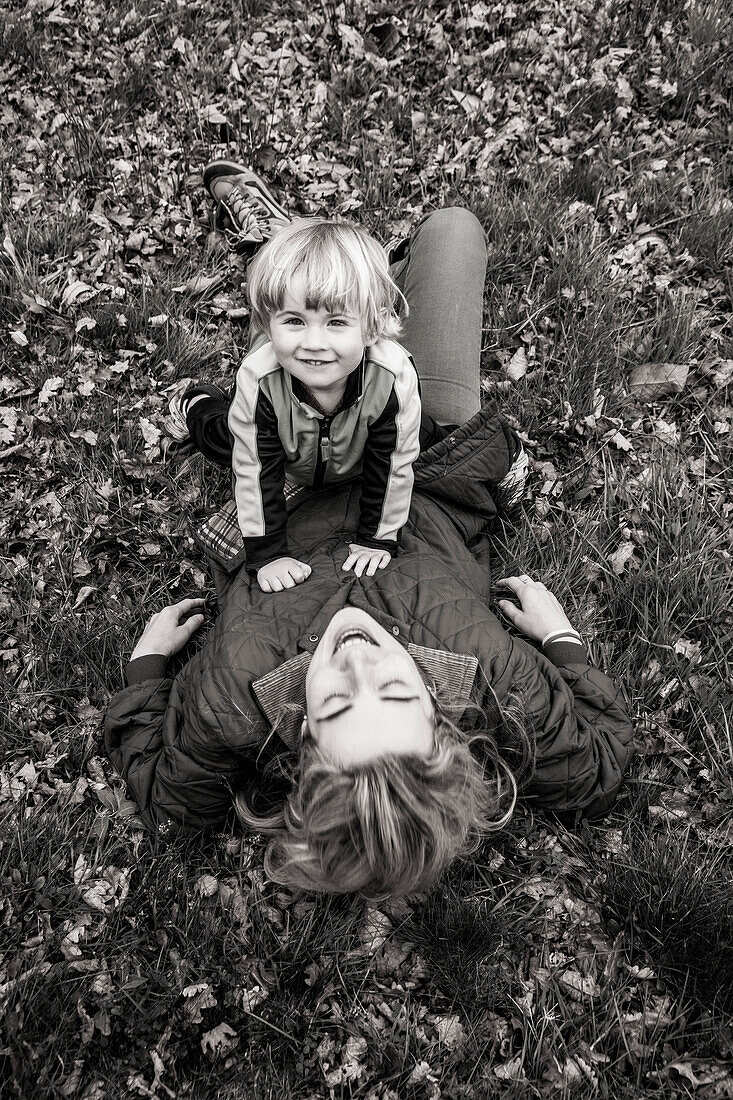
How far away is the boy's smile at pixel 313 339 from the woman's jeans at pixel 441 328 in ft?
2.82

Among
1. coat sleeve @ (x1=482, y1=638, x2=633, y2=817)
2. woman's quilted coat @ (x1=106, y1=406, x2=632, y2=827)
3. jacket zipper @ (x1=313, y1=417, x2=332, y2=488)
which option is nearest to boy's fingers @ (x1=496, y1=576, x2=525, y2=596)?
woman's quilted coat @ (x1=106, y1=406, x2=632, y2=827)

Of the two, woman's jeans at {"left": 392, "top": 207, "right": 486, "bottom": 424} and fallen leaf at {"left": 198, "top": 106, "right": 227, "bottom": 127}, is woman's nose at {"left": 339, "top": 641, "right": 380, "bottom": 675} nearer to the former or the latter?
woman's jeans at {"left": 392, "top": 207, "right": 486, "bottom": 424}

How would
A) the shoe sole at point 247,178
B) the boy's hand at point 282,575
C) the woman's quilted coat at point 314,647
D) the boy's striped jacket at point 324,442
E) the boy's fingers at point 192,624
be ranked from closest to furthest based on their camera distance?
1. the woman's quilted coat at point 314,647
2. the boy's striped jacket at point 324,442
3. the boy's hand at point 282,575
4. the boy's fingers at point 192,624
5. the shoe sole at point 247,178

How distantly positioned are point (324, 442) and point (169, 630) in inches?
47.4

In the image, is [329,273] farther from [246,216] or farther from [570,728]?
[246,216]

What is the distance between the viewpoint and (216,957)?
116 inches

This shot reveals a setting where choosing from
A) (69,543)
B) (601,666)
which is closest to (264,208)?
(69,543)

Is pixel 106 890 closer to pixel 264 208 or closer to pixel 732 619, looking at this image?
pixel 732 619

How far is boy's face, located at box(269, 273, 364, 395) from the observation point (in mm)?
2658

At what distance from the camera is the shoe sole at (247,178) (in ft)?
14.6

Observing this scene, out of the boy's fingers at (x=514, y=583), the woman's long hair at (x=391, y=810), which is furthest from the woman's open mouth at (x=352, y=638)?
the boy's fingers at (x=514, y=583)

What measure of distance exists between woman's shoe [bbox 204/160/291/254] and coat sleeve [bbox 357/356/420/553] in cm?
194

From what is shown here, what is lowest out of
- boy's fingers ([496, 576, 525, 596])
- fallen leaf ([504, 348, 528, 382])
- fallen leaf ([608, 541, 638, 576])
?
boy's fingers ([496, 576, 525, 596])

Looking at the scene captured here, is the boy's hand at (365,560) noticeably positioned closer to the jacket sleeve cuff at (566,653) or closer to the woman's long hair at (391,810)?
the woman's long hair at (391,810)
